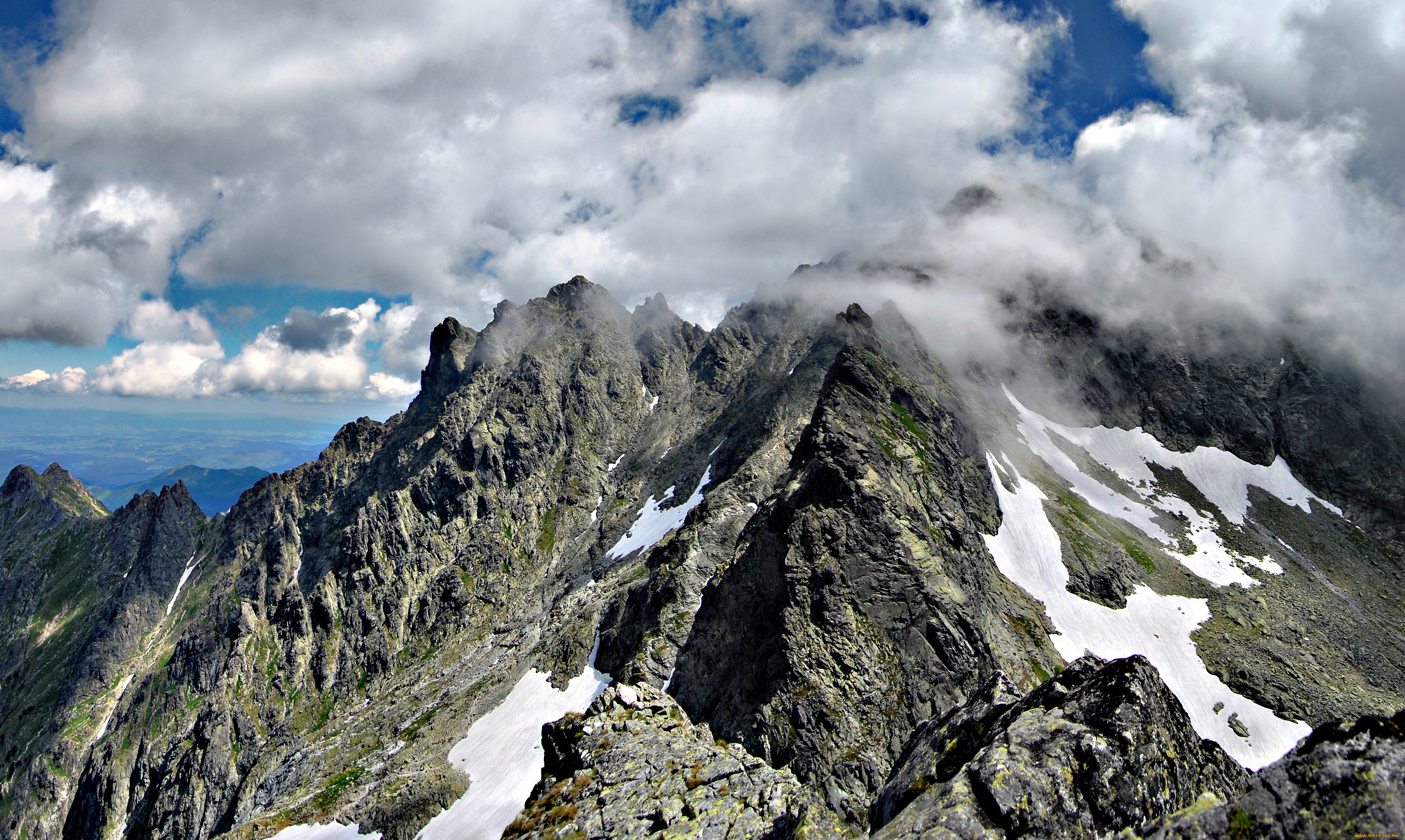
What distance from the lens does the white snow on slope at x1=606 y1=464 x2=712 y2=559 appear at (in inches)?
4466

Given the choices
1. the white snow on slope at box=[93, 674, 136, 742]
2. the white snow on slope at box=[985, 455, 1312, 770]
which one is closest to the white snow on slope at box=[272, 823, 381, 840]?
the white snow on slope at box=[985, 455, 1312, 770]

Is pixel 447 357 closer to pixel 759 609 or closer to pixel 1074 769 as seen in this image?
pixel 759 609

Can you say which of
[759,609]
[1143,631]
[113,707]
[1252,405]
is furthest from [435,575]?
[1252,405]

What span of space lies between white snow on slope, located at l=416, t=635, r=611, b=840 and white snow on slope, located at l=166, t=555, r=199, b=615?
13983cm

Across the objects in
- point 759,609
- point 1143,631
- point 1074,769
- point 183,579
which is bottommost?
point 183,579

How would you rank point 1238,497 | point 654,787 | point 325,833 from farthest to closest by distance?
point 1238,497 → point 325,833 → point 654,787

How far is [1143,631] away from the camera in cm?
7619

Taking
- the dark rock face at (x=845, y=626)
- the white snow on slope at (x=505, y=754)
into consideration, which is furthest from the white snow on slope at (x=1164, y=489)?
the white snow on slope at (x=505, y=754)

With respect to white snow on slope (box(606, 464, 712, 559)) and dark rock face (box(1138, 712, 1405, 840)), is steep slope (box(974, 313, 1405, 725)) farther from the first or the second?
dark rock face (box(1138, 712, 1405, 840))

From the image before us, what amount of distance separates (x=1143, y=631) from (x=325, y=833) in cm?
9562

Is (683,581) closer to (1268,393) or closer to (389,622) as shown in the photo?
(389,622)

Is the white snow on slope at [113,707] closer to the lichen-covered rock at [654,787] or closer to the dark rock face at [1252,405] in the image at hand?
the lichen-covered rock at [654,787]

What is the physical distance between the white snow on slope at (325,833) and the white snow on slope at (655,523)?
5774 cm

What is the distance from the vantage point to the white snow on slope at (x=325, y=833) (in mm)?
56344
